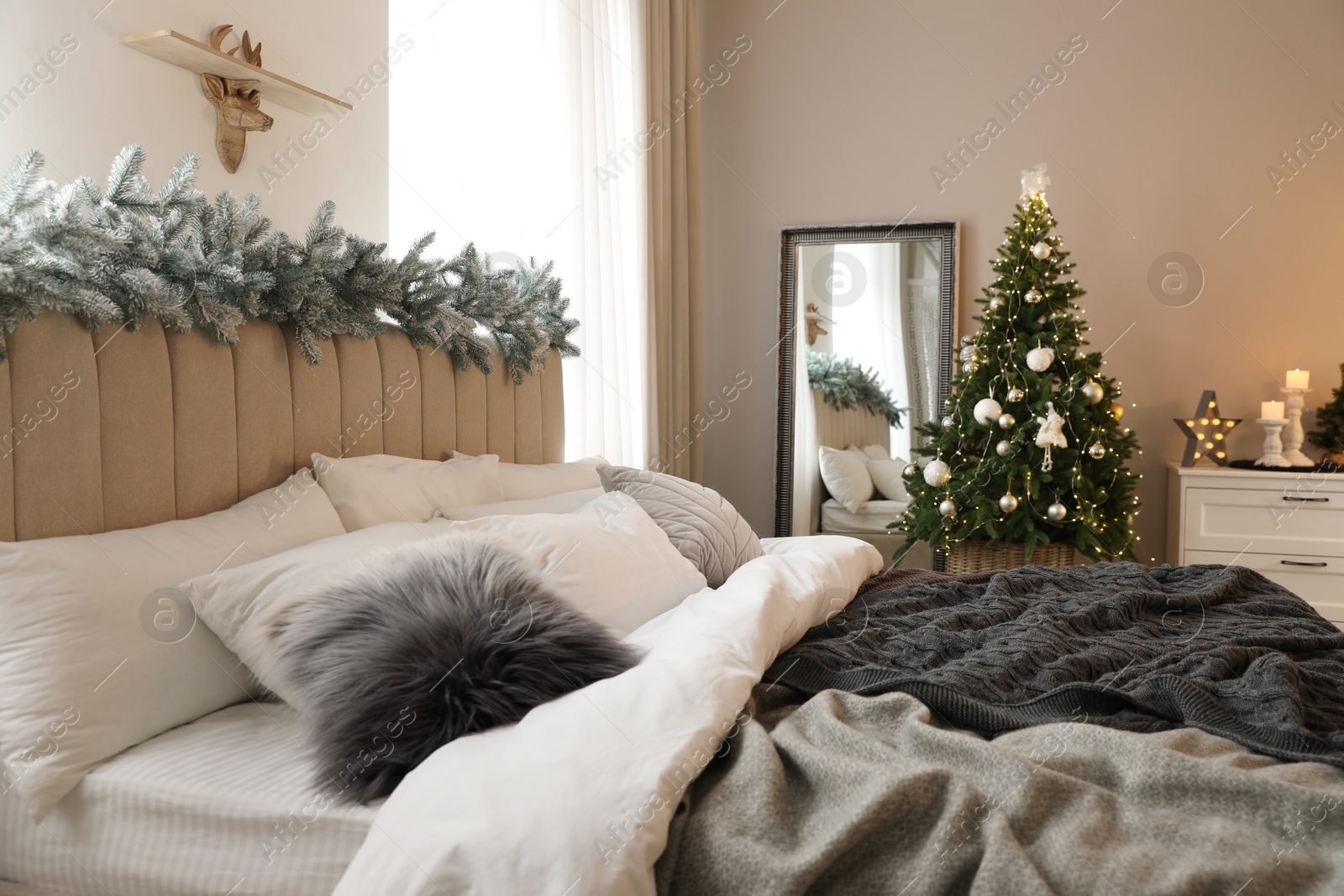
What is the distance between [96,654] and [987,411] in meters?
3.18

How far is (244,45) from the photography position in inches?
87.0

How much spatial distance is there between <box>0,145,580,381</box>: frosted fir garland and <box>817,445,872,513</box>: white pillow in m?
2.45

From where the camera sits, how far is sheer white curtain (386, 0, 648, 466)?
284 cm

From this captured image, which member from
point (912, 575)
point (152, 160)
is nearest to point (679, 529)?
point (912, 575)

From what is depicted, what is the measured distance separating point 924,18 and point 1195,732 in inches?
162

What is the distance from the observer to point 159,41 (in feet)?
6.47

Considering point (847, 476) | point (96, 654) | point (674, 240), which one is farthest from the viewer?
point (847, 476)

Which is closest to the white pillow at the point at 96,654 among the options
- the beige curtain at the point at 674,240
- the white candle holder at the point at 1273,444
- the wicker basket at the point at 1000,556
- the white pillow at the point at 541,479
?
the white pillow at the point at 541,479

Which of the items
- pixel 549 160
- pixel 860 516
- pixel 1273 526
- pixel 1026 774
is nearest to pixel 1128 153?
pixel 1273 526

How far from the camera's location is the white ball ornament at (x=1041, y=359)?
3641 millimetres

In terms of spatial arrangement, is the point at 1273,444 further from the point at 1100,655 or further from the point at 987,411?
the point at 1100,655

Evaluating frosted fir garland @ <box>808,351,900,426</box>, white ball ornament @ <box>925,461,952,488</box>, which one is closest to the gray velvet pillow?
white ball ornament @ <box>925,461,952,488</box>

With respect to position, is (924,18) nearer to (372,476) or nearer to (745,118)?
(745,118)

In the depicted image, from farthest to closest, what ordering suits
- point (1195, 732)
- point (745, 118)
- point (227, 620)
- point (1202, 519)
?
point (745, 118)
point (1202, 519)
point (227, 620)
point (1195, 732)
